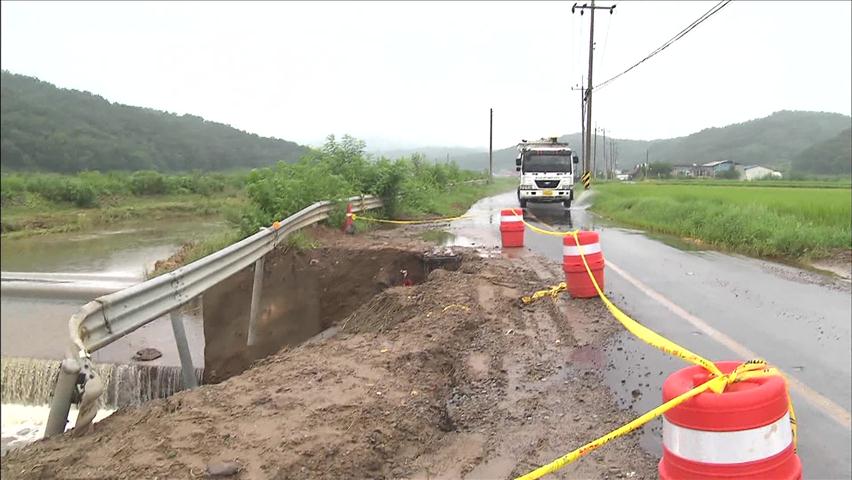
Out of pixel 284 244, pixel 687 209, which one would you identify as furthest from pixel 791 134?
pixel 284 244

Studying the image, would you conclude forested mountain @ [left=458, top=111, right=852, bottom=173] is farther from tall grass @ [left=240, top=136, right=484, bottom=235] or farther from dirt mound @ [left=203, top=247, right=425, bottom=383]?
dirt mound @ [left=203, top=247, right=425, bottom=383]

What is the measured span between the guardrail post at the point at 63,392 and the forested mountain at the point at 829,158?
8893 cm

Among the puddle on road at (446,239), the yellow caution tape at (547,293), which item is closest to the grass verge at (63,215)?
the yellow caution tape at (547,293)

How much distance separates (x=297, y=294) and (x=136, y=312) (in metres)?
5.68

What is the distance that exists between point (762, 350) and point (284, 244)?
24.5 ft

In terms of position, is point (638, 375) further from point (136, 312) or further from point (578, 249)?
point (136, 312)

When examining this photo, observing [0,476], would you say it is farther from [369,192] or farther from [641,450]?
[369,192]

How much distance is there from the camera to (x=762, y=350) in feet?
18.0

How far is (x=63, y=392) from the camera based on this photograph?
3105 mm

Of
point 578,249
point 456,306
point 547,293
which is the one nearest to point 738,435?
point 456,306

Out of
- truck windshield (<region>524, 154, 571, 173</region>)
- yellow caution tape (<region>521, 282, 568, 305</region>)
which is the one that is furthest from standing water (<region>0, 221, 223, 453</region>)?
truck windshield (<region>524, 154, 571, 173</region>)

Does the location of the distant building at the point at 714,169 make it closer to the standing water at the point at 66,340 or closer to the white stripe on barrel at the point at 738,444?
the standing water at the point at 66,340

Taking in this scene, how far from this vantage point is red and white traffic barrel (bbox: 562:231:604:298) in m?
6.96

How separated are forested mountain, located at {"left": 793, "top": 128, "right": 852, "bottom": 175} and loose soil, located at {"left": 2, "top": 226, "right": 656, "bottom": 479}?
8554cm
